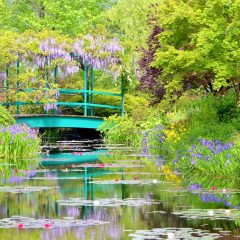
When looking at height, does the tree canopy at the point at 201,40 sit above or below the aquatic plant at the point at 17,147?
above

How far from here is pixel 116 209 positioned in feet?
41.1

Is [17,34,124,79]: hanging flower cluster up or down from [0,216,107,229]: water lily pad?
up

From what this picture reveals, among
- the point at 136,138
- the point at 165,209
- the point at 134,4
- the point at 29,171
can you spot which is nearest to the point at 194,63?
the point at 29,171

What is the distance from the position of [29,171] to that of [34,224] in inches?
384

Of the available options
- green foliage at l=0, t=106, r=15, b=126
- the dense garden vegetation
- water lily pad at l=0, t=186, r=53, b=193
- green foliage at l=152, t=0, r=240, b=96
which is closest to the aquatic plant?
the dense garden vegetation

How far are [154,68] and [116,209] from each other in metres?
17.0

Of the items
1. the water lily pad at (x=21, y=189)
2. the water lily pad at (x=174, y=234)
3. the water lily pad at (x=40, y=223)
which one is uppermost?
the water lily pad at (x=21, y=189)

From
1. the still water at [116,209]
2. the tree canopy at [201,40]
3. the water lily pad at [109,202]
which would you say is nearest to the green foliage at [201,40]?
the tree canopy at [201,40]

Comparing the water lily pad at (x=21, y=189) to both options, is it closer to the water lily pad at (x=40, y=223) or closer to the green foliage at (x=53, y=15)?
the water lily pad at (x=40, y=223)

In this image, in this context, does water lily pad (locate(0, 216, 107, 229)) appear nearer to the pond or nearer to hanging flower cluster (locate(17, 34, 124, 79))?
the pond

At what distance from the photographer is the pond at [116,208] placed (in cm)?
1006

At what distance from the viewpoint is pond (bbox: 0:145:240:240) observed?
1006cm

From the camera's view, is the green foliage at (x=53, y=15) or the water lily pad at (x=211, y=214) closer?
the water lily pad at (x=211, y=214)

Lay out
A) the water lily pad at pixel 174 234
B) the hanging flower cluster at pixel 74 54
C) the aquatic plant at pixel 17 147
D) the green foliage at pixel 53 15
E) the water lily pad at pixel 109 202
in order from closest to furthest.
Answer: the water lily pad at pixel 174 234
the water lily pad at pixel 109 202
the aquatic plant at pixel 17 147
the hanging flower cluster at pixel 74 54
the green foliage at pixel 53 15
